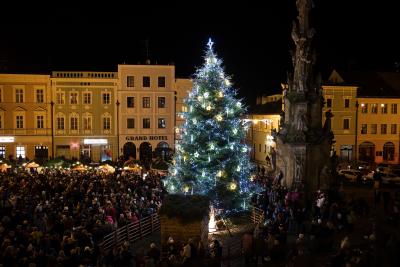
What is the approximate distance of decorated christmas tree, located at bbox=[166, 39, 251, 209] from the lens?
22.7 meters

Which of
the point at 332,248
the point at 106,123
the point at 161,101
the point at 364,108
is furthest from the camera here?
the point at 364,108

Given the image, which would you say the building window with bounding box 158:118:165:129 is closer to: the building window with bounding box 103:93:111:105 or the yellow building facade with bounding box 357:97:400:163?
the building window with bounding box 103:93:111:105

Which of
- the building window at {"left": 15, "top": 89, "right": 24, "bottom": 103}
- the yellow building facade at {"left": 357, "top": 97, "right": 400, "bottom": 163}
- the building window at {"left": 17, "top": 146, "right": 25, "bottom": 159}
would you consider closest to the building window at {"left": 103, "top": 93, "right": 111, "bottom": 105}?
the building window at {"left": 15, "top": 89, "right": 24, "bottom": 103}

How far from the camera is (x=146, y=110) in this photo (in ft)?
162

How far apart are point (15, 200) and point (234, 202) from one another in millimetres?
9897

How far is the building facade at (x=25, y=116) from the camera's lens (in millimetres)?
46812

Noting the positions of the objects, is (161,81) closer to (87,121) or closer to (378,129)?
(87,121)

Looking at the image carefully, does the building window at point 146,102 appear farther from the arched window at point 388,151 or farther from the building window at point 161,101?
the arched window at point 388,151

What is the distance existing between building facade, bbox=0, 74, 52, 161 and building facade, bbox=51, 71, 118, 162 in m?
0.91

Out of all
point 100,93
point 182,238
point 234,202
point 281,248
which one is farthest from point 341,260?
point 100,93

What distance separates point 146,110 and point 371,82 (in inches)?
1002

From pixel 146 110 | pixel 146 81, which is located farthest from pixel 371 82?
pixel 146 110

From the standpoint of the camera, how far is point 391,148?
52.3m

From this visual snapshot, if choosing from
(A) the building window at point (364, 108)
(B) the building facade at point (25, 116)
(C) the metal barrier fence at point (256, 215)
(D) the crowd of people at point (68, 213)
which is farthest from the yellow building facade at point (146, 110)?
(C) the metal barrier fence at point (256, 215)
